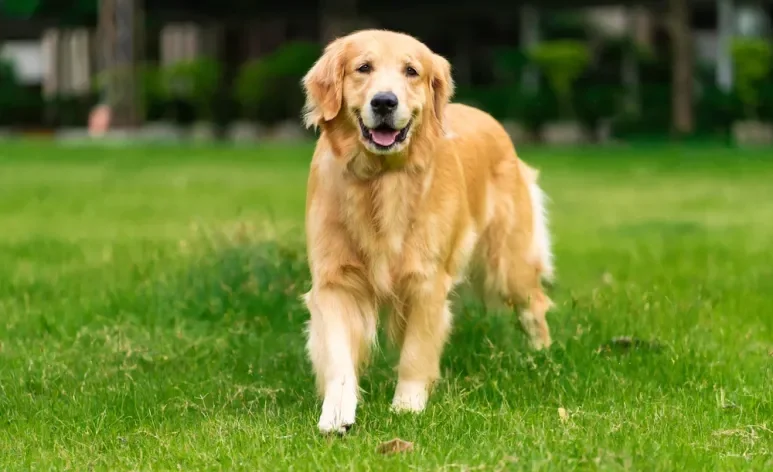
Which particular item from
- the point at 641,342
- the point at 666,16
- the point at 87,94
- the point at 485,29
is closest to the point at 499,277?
the point at 641,342

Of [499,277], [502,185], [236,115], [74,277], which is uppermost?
[502,185]

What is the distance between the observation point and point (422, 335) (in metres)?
4.45

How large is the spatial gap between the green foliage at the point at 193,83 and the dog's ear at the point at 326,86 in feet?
84.4

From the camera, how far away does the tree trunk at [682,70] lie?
79.4ft

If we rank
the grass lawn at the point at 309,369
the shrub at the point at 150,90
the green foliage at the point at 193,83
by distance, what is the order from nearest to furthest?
the grass lawn at the point at 309,369
the green foliage at the point at 193,83
the shrub at the point at 150,90

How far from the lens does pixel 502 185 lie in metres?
5.46

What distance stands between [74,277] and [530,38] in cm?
2310

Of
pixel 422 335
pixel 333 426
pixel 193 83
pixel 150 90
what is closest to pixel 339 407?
pixel 333 426

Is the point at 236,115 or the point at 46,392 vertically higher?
the point at 46,392

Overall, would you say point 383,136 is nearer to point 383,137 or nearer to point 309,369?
point 383,137

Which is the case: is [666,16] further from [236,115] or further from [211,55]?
[211,55]

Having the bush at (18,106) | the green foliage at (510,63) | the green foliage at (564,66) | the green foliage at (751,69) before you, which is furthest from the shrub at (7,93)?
the green foliage at (751,69)

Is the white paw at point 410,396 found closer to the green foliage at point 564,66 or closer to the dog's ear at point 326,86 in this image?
the dog's ear at point 326,86

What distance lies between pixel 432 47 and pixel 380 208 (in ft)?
86.7
